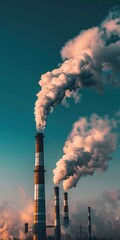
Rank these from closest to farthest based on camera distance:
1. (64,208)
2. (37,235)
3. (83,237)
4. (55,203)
→ (37,235) < (55,203) < (64,208) < (83,237)

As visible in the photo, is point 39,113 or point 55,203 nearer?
point 39,113

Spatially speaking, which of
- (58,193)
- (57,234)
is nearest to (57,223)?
(57,234)

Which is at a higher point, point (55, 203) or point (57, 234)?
point (55, 203)

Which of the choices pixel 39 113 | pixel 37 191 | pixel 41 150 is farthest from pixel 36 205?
pixel 39 113

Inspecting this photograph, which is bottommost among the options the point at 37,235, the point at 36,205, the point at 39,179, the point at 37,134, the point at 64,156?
the point at 37,235

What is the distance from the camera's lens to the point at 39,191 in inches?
1829

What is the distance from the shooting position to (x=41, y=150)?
47.0m

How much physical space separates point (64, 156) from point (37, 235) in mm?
12011

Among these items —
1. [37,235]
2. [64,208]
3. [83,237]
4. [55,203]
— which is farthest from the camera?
[83,237]

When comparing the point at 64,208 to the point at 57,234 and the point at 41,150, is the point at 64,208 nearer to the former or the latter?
the point at 57,234

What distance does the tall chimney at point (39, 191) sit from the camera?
4606 centimetres

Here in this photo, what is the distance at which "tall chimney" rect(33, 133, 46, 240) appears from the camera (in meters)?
46.1

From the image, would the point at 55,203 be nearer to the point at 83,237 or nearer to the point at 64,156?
the point at 64,156

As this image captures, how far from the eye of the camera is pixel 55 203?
225 feet
